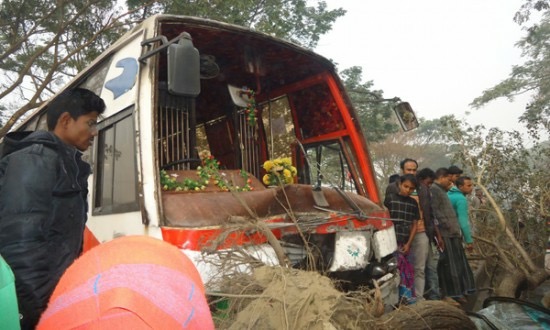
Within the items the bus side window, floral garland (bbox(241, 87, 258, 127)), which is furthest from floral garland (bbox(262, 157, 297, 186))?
the bus side window

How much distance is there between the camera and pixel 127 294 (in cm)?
81

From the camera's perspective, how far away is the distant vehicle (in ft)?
8.27

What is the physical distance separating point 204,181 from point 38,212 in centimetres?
190

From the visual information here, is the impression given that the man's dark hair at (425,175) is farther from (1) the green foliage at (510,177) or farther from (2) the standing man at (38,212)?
(2) the standing man at (38,212)

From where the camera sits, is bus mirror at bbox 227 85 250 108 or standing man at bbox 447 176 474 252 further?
standing man at bbox 447 176 474 252

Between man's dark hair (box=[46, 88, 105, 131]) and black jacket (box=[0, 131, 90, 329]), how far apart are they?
19cm

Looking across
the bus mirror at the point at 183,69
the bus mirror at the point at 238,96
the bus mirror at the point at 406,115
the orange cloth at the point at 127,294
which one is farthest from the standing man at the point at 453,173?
the orange cloth at the point at 127,294

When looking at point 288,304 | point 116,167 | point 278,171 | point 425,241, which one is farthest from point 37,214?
point 425,241

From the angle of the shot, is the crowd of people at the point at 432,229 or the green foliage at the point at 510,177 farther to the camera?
Answer: the green foliage at the point at 510,177

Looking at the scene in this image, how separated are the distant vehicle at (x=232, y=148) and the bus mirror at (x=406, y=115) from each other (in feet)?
0.08

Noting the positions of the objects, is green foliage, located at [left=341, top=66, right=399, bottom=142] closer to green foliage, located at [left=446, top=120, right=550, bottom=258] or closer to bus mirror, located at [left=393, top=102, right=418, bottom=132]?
green foliage, located at [left=446, top=120, right=550, bottom=258]

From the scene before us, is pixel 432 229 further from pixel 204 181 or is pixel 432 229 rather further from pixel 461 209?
pixel 204 181

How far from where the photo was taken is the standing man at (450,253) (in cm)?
536

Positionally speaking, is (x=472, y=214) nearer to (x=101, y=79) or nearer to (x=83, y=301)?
(x=101, y=79)
